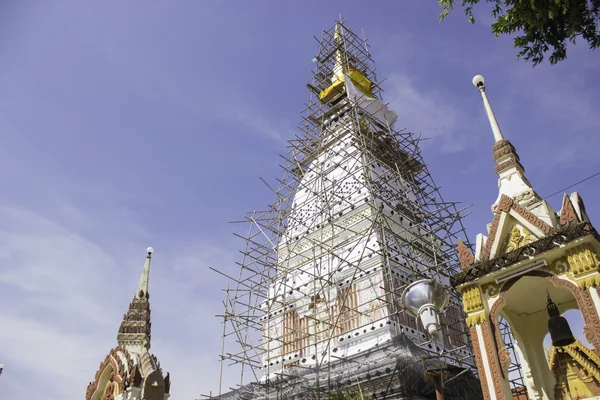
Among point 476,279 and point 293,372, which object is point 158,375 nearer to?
point 293,372


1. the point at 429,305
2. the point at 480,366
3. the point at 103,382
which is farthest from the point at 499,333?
the point at 103,382

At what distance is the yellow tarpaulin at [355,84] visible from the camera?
2594 cm

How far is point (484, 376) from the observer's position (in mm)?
8039

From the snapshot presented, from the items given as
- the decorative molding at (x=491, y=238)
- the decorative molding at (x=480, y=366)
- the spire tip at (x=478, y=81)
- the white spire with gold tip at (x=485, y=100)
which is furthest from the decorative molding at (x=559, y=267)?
the spire tip at (x=478, y=81)

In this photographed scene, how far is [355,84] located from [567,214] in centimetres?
1918

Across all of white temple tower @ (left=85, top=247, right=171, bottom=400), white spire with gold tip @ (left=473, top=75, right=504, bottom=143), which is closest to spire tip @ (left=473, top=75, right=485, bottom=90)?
white spire with gold tip @ (left=473, top=75, right=504, bottom=143)

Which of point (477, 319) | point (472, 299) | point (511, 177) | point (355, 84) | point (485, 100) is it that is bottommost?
point (477, 319)

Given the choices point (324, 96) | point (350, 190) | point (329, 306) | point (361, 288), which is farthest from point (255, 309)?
point (324, 96)

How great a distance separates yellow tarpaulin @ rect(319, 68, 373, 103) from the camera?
2594 centimetres

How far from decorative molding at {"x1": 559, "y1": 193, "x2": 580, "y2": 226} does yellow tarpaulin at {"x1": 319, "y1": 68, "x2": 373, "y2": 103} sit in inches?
727

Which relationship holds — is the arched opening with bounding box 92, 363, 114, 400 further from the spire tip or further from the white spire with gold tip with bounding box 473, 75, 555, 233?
the spire tip

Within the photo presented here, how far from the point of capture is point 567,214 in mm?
8250

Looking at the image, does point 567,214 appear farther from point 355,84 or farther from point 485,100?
point 355,84

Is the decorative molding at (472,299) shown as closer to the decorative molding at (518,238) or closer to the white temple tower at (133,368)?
the decorative molding at (518,238)
